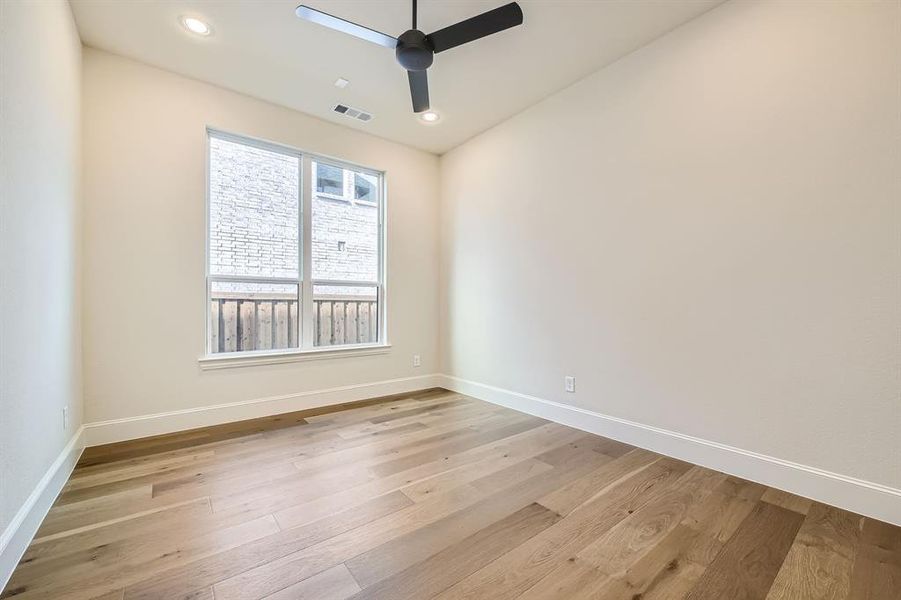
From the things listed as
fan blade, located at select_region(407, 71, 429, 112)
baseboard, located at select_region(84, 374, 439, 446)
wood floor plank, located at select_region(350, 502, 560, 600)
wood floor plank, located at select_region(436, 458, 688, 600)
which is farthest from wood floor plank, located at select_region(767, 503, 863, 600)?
baseboard, located at select_region(84, 374, 439, 446)

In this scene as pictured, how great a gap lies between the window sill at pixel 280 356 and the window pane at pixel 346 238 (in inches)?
29.7

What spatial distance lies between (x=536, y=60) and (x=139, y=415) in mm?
4037

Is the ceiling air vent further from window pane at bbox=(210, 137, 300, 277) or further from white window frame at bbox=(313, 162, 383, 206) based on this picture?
window pane at bbox=(210, 137, 300, 277)

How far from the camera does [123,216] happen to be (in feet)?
9.25

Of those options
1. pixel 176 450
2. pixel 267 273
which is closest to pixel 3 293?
pixel 176 450

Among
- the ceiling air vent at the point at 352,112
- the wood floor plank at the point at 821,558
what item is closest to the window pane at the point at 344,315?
the ceiling air vent at the point at 352,112

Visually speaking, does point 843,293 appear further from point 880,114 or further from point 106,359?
point 106,359

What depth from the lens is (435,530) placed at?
1.73m

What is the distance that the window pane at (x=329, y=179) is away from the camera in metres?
3.86

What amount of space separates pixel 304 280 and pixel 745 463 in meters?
3.71

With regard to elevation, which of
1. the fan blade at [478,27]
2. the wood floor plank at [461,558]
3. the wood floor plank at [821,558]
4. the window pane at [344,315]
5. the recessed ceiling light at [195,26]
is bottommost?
the wood floor plank at [821,558]

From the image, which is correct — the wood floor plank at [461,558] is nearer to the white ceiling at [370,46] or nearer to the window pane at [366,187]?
the white ceiling at [370,46]

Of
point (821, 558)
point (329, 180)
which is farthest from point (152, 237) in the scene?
point (821, 558)

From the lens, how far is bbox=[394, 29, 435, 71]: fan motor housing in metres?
2.16
